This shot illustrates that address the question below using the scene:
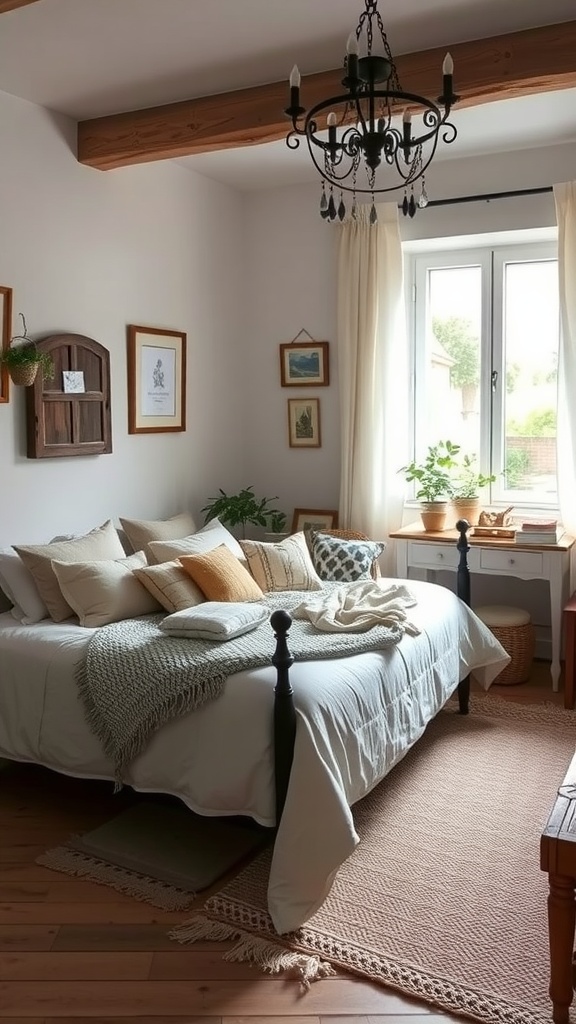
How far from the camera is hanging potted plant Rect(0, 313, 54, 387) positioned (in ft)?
12.1

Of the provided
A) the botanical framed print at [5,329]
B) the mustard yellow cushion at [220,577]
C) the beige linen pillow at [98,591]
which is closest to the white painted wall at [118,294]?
the botanical framed print at [5,329]

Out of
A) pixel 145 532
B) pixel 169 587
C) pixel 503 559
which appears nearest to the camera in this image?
pixel 169 587

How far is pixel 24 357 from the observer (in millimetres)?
3711

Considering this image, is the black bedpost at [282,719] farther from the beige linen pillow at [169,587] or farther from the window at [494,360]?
the window at [494,360]

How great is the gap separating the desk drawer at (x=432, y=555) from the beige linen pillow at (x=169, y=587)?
4.94 ft

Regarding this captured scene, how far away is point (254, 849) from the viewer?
297cm

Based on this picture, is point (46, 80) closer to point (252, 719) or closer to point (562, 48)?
point (562, 48)

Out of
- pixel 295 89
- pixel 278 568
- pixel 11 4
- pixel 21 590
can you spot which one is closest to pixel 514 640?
pixel 278 568

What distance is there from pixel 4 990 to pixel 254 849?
0.93 meters

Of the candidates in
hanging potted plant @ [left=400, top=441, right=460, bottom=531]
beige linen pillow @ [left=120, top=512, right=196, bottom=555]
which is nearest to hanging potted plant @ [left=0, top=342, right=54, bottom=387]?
beige linen pillow @ [left=120, top=512, right=196, bottom=555]

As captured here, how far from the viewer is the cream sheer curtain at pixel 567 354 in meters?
4.55

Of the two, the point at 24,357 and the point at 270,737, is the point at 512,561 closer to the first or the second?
→ the point at 270,737

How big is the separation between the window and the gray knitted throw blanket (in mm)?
2151

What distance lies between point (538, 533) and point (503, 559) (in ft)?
0.75
